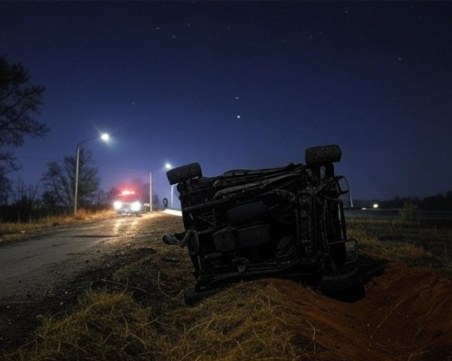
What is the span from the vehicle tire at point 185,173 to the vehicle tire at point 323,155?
160 cm

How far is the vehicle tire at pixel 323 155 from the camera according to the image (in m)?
6.07

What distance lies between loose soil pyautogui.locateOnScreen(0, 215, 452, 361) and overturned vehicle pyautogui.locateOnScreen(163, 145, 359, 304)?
1.09 feet

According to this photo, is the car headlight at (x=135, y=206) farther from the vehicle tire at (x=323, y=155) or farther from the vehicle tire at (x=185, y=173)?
the vehicle tire at (x=323, y=155)

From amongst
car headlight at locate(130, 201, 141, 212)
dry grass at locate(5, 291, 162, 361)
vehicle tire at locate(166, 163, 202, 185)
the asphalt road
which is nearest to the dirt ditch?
dry grass at locate(5, 291, 162, 361)

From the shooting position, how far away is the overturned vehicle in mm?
5844

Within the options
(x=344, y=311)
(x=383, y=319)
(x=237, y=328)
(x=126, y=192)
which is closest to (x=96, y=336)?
(x=237, y=328)

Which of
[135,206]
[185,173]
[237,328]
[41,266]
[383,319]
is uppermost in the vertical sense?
[135,206]

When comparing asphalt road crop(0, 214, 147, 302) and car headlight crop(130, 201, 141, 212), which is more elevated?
car headlight crop(130, 201, 141, 212)

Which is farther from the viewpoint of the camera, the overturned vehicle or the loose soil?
the overturned vehicle

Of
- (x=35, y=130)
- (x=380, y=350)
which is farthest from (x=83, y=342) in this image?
(x=35, y=130)

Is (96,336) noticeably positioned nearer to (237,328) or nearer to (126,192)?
(237,328)

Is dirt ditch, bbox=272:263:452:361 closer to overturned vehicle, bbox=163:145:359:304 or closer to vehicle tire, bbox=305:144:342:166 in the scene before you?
overturned vehicle, bbox=163:145:359:304

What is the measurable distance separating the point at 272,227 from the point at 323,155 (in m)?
1.21

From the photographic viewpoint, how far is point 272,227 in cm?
617
